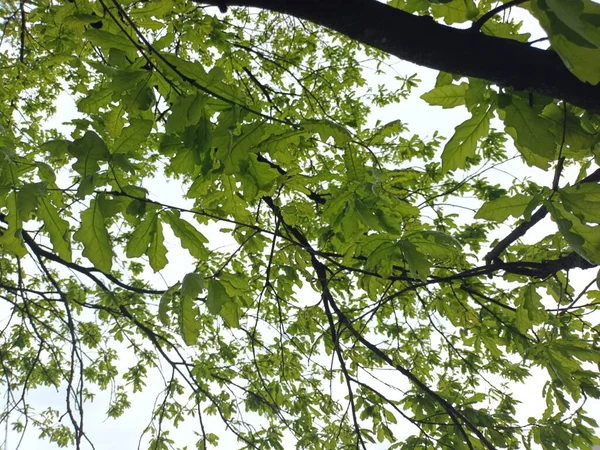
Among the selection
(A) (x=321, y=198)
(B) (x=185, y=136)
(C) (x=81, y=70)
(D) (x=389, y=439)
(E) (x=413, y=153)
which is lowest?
(D) (x=389, y=439)

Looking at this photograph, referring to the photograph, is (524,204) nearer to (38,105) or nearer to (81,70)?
(81,70)

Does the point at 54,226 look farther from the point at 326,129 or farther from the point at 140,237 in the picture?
the point at 326,129

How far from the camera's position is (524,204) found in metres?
1.27

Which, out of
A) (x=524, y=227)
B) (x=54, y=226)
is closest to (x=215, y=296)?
(x=54, y=226)

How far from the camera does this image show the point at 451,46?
3.28ft

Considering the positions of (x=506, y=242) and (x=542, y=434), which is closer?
(x=506, y=242)

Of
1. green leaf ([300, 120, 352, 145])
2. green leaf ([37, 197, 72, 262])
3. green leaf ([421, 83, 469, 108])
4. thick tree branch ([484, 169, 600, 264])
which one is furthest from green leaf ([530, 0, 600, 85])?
green leaf ([37, 197, 72, 262])

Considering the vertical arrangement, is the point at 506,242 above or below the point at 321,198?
below

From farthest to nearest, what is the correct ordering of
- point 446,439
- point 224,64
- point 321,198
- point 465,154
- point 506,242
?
point 224,64, point 321,198, point 446,439, point 506,242, point 465,154

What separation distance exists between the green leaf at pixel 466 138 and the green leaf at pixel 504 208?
0.18m

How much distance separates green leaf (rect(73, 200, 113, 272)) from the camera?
1182 mm

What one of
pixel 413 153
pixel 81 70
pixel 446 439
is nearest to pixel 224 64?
pixel 81 70

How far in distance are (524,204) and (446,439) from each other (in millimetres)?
1704

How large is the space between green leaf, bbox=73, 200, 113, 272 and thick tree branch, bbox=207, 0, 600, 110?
0.75 meters
